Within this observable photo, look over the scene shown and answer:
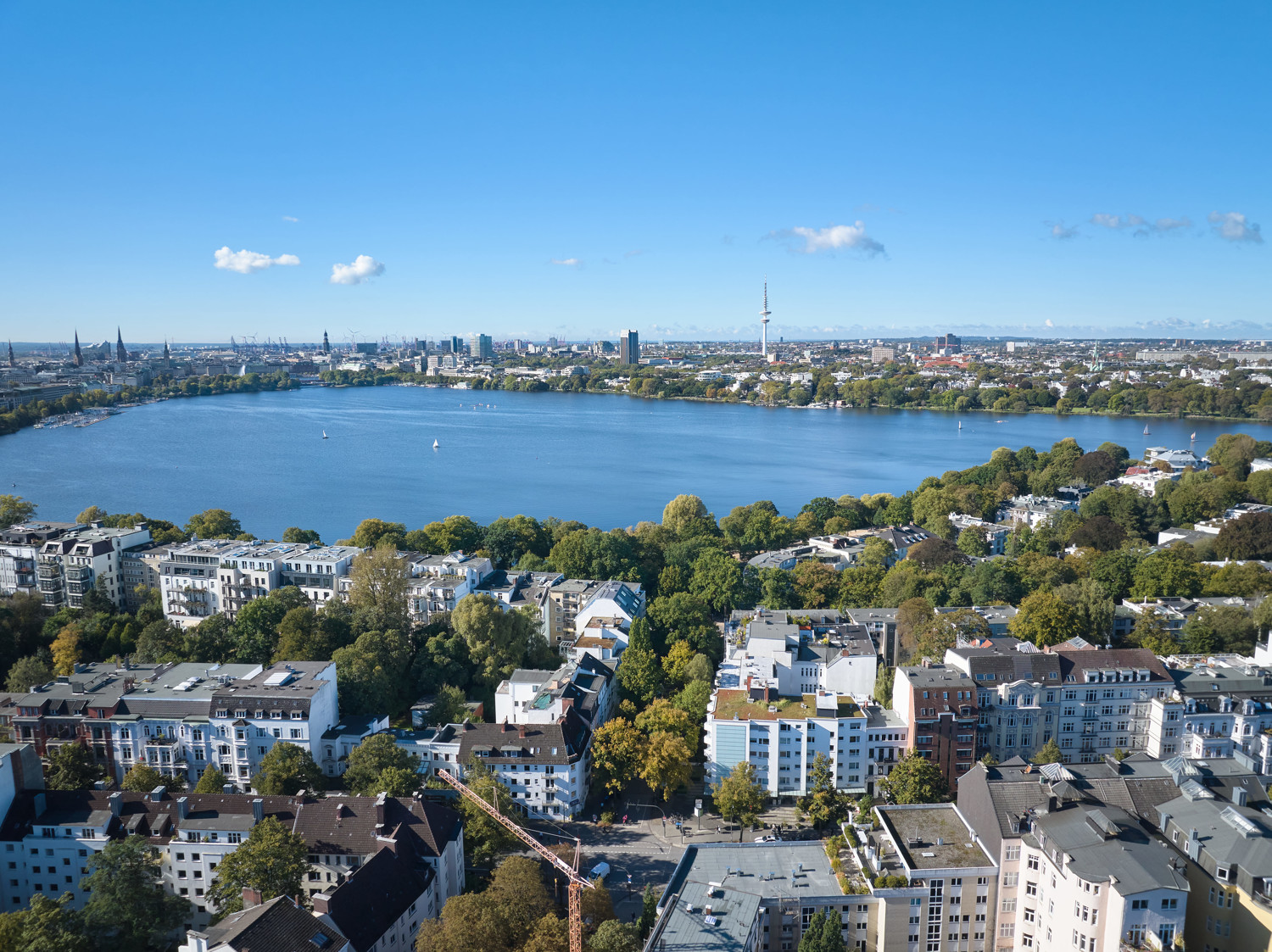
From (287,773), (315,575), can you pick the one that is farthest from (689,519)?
(287,773)

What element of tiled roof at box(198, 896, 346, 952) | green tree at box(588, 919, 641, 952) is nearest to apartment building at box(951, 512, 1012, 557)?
green tree at box(588, 919, 641, 952)

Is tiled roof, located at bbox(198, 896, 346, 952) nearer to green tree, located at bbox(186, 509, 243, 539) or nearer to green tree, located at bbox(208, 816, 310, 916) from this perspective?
green tree, located at bbox(208, 816, 310, 916)

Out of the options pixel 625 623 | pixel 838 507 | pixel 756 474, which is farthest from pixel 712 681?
pixel 756 474

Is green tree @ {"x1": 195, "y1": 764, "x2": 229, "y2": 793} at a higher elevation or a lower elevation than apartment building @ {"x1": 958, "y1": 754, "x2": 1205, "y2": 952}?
lower

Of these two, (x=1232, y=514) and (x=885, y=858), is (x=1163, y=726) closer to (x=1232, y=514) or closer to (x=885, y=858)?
(x=885, y=858)

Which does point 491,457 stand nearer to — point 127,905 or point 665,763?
point 665,763

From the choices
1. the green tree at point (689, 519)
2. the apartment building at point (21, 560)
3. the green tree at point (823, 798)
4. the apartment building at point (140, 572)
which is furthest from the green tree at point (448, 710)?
the green tree at point (689, 519)

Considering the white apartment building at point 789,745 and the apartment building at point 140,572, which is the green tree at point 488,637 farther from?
the apartment building at point 140,572
